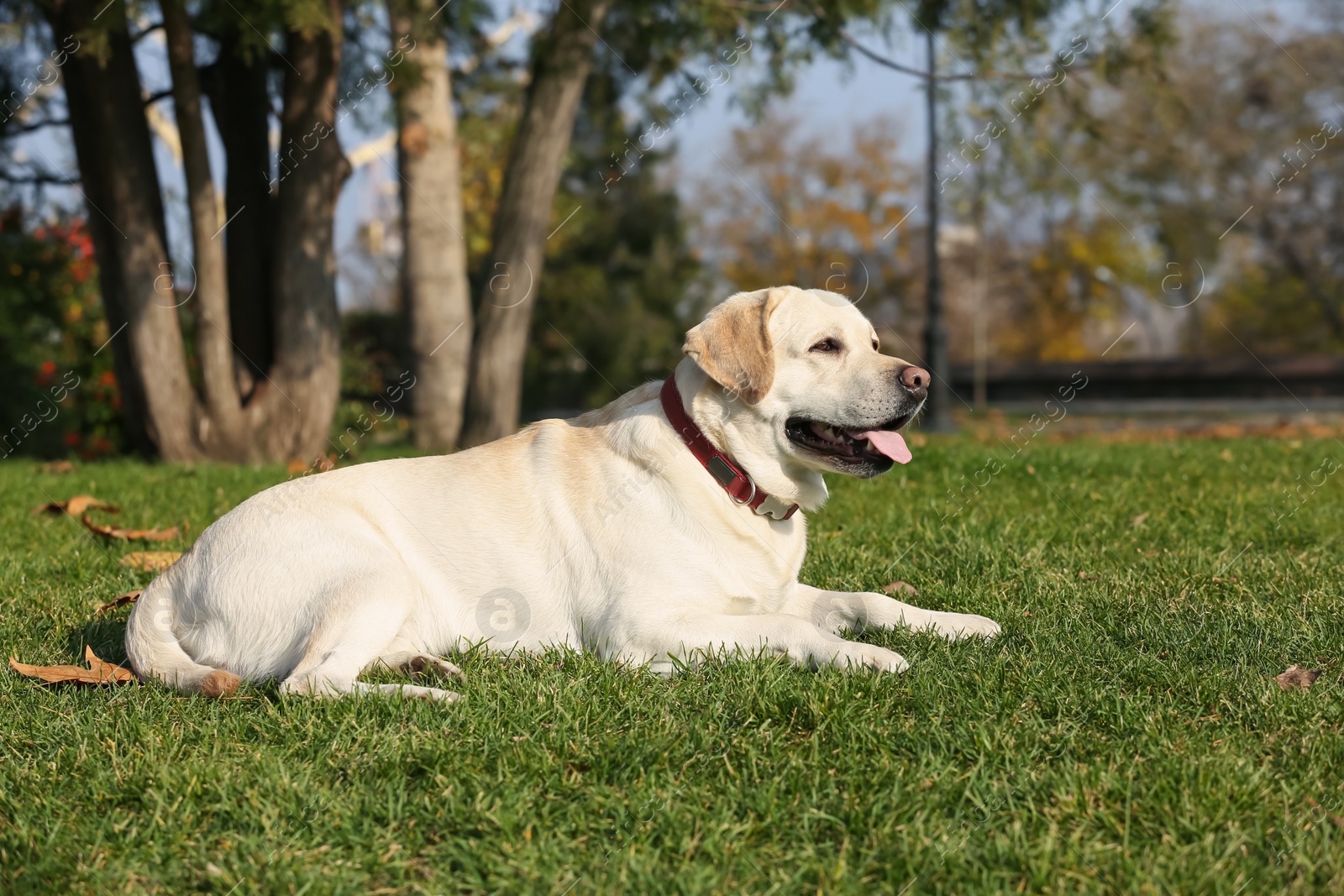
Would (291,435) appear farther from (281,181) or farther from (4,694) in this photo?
(4,694)

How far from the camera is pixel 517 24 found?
1409 centimetres

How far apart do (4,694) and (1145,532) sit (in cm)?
529

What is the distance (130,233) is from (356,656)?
7.71 m

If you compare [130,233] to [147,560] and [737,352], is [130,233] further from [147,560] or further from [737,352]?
[737,352]

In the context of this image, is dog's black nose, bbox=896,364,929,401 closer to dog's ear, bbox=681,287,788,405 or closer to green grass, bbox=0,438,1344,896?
dog's ear, bbox=681,287,788,405

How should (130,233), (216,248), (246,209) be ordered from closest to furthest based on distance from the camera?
(130,233), (216,248), (246,209)

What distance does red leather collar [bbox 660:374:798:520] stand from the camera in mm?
4098

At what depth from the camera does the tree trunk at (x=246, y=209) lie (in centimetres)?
1077

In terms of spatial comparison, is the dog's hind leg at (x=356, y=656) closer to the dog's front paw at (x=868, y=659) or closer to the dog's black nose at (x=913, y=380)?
the dog's front paw at (x=868, y=659)

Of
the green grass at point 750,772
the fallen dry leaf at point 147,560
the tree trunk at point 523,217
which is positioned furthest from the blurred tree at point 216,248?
the green grass at point 750,772

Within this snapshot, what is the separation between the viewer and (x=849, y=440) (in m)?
4.17

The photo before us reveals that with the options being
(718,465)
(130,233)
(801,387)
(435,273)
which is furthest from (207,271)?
(801,387)

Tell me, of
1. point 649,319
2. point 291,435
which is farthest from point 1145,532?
point 649,319

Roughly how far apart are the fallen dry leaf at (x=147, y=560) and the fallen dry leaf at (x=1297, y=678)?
4908 mm
